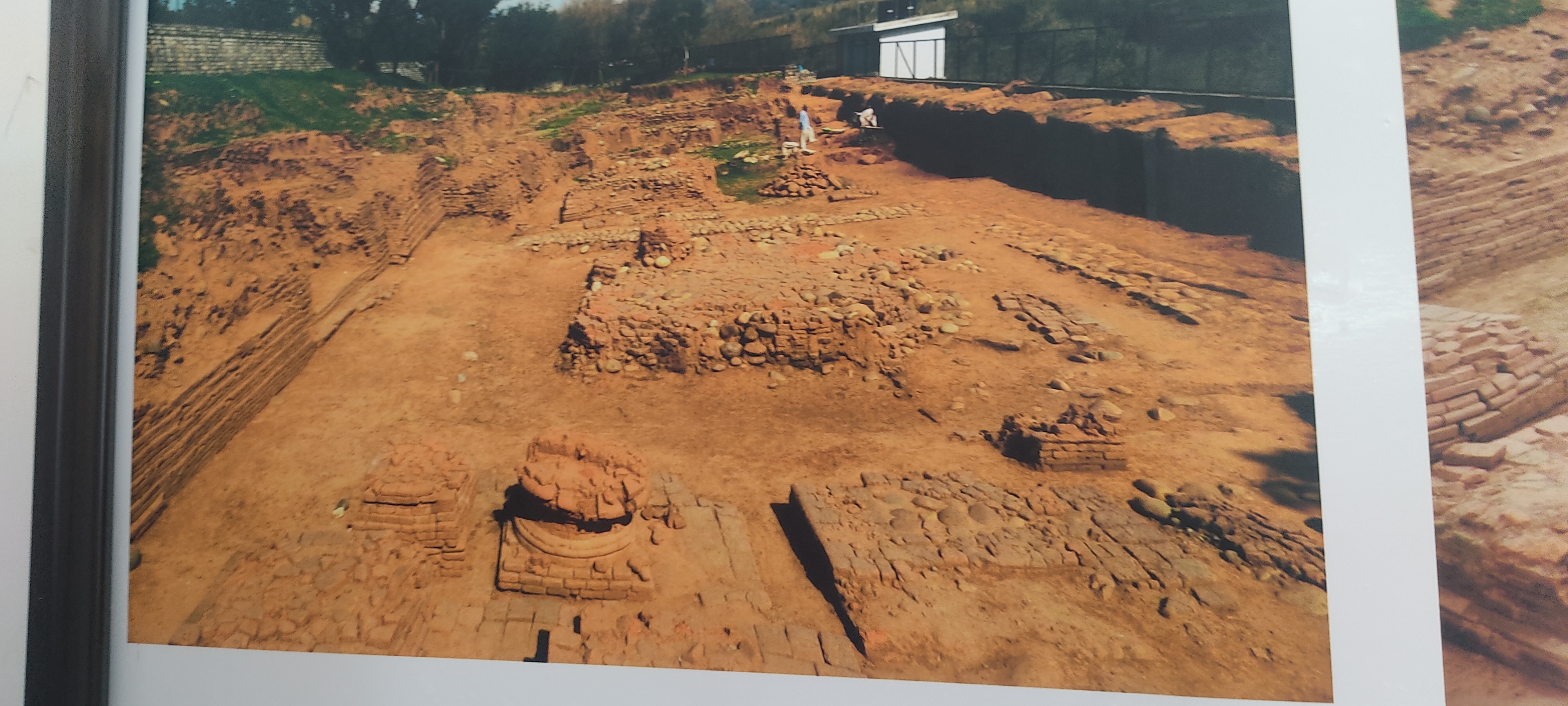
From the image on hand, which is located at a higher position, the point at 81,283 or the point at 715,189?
the point at 715,189

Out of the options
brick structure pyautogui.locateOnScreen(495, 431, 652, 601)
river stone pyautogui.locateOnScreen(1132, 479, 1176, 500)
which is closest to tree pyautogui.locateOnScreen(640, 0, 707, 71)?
brick structure pyautogui.locateOnScreen(495, 431, 652, 601)

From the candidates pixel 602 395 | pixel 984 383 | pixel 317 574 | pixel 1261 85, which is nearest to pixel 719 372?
pixel 602 395

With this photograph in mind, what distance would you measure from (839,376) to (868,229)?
74 cm

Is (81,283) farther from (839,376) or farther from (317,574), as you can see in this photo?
(839,376)

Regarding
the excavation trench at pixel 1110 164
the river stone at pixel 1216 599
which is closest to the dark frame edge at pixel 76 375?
the excavation trench at pixel 1110 164

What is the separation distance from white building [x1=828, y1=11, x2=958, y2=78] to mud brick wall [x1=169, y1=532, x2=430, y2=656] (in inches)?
114

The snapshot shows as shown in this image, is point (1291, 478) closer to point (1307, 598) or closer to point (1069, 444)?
point (1307, 598)

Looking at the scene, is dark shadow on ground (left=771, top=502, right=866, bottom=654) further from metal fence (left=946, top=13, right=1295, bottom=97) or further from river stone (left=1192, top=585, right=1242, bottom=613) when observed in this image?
metal fence (left=946, top=13, right=1295, bottom=97)

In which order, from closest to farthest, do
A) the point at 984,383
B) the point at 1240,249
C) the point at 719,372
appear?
1. the point at 1240,249
2. the point at 984,383
3. the point at 719,372

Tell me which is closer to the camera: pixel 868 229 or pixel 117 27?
pixel 117 27

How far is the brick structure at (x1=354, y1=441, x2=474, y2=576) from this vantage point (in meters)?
2.98

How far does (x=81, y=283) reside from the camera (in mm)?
3162

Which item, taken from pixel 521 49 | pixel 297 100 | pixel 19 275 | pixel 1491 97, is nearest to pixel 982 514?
pixel 1491 97

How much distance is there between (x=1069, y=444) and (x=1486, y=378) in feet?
5.21
